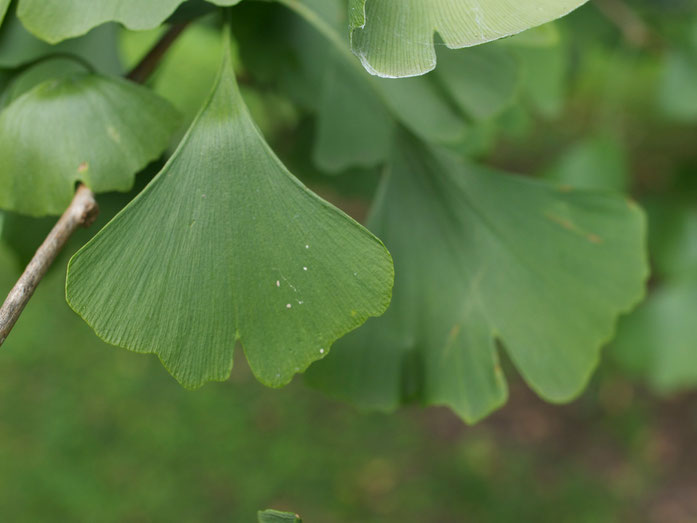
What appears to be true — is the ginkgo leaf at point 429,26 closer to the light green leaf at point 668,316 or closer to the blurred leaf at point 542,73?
the blurred leaf at point 542,73

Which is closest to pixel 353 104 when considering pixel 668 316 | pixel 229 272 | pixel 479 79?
pixel 479 79

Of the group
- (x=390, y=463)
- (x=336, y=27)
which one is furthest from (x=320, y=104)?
(x=390, y=463)

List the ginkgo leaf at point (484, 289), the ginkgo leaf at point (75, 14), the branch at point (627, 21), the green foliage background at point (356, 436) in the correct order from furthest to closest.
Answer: the green foliage background at point (356, 436), the branch at point (627, 21), the ginkgo leaf at point (484, 289), the ginkgo leaf at point (75, 14)

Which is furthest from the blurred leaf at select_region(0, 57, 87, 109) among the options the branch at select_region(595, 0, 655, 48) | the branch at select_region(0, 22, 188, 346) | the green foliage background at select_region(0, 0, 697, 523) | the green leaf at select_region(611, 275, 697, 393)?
the green leaf at select_region(611, 275, 697, 393)

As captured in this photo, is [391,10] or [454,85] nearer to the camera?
[391,10]

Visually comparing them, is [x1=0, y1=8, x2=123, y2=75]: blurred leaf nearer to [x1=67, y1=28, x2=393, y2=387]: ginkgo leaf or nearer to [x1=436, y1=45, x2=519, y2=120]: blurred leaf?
[x1=67, y1=28, x2=393, y2=387]: ginkgo leaf

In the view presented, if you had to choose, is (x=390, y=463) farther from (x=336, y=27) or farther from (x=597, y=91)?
(x=597, y=91)

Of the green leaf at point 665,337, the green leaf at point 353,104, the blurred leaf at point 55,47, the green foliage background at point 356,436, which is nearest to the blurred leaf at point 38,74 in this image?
the blurred leaf at point 55,47
